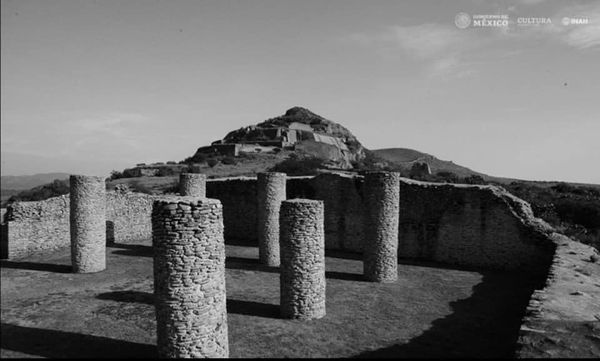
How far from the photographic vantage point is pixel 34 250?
15.6 metres

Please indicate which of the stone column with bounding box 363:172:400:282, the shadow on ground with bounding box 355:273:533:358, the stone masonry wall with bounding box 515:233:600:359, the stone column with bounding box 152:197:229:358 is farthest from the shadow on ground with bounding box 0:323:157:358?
the stone column with bounding box 363:172:400:282

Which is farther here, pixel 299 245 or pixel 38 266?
pixel 38 266

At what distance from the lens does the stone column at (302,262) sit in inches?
371

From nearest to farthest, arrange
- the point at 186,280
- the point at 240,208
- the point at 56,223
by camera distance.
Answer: the point at 186,280
the point at 56,223
the point at 240,208

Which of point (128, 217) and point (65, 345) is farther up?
point (128, 217)

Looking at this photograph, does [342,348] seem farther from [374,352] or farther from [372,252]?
[372,252]

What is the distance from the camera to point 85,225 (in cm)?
1348

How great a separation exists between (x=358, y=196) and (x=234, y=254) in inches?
230

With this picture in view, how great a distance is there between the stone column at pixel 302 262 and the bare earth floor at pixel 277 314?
0.35 metres

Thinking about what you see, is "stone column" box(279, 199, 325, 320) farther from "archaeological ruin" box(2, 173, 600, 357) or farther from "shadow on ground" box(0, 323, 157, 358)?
"shadow on ground" box(0, 323, 157, 358)

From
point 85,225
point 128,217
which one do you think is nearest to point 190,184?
point 85,225

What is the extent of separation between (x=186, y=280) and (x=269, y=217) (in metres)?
8.02

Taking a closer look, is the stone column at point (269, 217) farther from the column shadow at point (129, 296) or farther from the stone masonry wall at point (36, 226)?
the stone masonry wall at point (36, 226)

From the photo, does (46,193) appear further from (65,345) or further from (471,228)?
(471,228)
